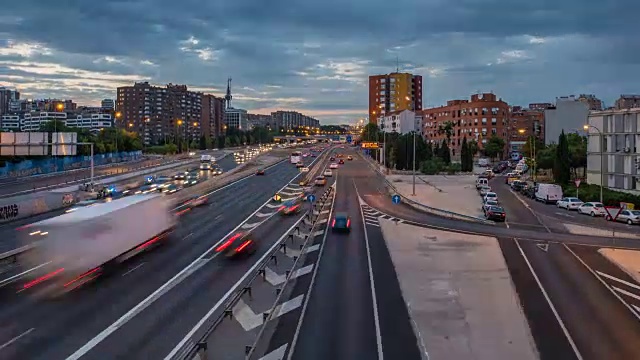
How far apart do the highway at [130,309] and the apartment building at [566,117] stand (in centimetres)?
11371

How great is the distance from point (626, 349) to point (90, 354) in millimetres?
15437

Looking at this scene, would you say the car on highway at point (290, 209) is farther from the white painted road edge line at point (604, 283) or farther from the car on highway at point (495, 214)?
the white painted road edge line at point (604, 283)

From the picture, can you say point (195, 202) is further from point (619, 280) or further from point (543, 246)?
point (619, 280)

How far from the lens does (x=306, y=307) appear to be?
20.7 metres

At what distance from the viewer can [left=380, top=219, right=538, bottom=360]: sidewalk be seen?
16969mm

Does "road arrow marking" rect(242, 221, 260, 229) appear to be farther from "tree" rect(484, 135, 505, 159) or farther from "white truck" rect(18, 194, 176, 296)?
"tree" rect(484, 135, 505, 159)

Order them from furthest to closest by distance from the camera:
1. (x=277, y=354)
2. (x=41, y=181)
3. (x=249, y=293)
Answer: (x=41, y=181), (x=249, y=293), (x=277, y=354)

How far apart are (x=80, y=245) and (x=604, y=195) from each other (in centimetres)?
4867

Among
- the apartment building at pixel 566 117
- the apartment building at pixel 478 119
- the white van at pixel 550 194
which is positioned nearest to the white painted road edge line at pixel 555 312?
the white van at pixel 550 194

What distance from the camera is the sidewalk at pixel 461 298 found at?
55.7 feet

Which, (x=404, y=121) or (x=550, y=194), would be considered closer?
(x=550, y=194)

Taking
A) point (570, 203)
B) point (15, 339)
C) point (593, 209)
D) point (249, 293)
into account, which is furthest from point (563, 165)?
point (15, 339)

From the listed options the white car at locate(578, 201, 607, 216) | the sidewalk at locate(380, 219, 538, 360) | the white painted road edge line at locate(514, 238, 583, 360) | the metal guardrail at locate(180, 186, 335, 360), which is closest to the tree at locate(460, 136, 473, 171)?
the white car at locate(578, 201, 607, 216)

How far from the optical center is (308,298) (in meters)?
21.9
